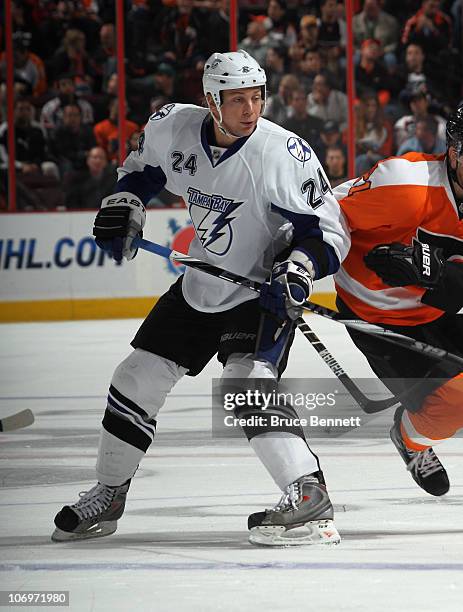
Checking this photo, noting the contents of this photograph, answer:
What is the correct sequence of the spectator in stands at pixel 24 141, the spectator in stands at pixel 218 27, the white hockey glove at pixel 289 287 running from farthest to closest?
the spectator in stands at pixel 218 27
the spectator in stands at pixel 24 141
the white hockey glove at pixel 289 287

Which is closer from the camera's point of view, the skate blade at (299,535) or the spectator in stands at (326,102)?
the skate blade at (299,535)

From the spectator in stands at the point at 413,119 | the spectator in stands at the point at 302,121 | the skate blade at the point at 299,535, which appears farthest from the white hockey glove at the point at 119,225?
the spectator in stands at the point at 413,119

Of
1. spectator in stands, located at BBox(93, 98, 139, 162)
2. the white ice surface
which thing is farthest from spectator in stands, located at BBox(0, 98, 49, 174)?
the white ice surface

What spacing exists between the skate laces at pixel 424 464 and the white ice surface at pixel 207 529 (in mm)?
72

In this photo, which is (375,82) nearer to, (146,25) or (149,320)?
(146,25)

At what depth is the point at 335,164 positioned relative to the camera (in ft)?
27.0

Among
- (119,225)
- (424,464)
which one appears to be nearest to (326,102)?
(424,464)

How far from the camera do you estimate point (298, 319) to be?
10.0ft

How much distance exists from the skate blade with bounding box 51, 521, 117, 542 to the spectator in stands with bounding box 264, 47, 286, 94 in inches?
217

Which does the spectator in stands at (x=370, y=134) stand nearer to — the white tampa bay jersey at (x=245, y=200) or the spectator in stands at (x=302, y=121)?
the spectator in stands at (x=302, y=121)

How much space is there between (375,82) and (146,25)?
1461 millimetres

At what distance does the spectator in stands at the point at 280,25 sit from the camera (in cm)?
838

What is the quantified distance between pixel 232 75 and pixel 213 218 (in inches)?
12.5

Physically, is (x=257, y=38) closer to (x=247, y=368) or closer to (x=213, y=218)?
(x=213, y=218)
